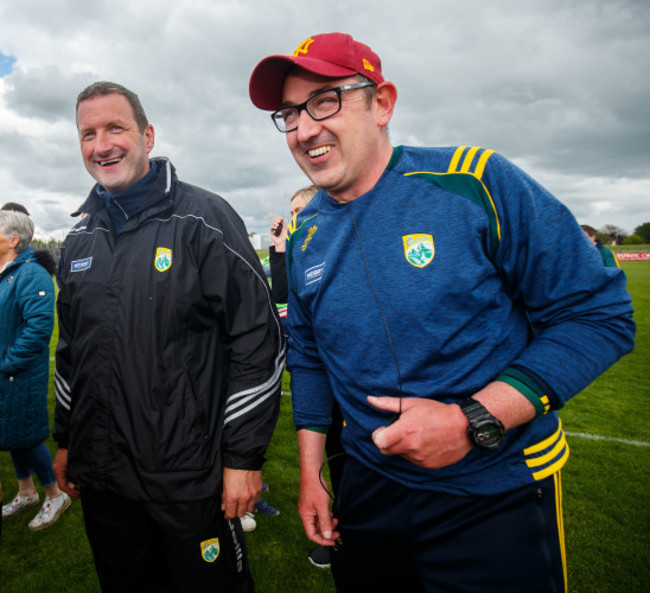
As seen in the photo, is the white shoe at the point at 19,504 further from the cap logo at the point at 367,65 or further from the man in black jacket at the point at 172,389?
the cap logo at the point at 367,65

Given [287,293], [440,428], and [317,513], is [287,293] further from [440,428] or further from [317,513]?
[440,428]

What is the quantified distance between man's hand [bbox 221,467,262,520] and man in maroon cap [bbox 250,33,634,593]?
28 centimetres

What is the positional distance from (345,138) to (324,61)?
11.4 inches

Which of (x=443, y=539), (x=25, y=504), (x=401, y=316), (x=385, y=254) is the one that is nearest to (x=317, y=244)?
(x=385, y=254)

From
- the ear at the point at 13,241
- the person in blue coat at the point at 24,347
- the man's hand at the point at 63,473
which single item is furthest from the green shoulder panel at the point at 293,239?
the ear at the point at 13,241

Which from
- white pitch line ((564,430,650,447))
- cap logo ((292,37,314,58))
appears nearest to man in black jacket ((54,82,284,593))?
cap logo ((292,37,314,58))

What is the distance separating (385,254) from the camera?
4.98 ft

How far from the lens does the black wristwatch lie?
4.02 ft

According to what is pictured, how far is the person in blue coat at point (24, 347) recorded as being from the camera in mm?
3555

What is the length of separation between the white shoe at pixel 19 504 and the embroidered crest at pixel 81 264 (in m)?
3.26

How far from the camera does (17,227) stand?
12.4 ft

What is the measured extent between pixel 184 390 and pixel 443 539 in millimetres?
1208

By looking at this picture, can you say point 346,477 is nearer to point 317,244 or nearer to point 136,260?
point 317,244

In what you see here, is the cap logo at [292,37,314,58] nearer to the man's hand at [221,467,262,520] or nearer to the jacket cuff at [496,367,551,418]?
the jacket cuff at [496,367,551,418]
